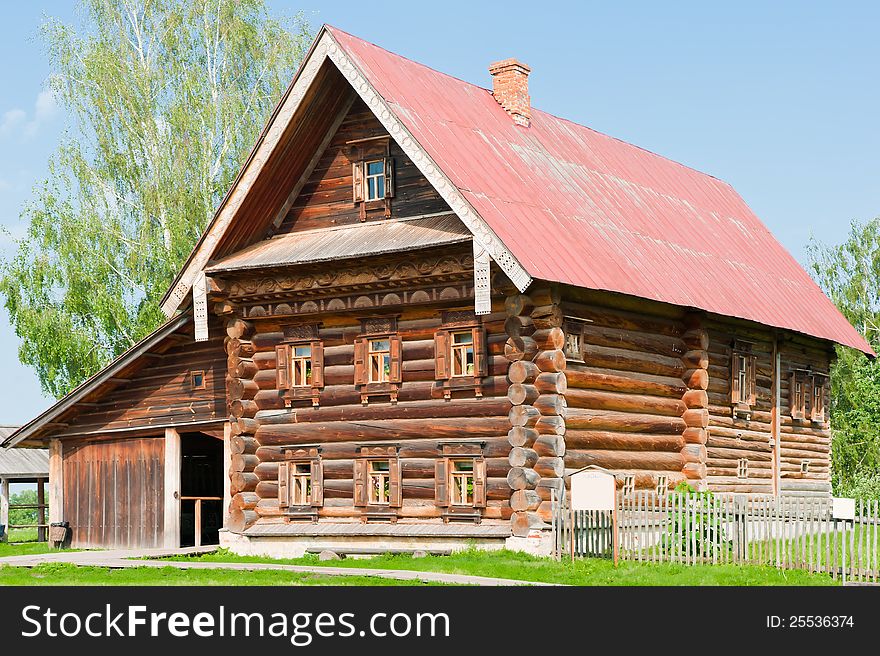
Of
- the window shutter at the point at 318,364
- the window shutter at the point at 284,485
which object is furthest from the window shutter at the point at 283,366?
the window shutter at the point at 284,485

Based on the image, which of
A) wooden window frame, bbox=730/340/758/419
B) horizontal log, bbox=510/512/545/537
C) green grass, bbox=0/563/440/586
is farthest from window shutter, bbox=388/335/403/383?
wooden window frame, bbox=730/340/758/419

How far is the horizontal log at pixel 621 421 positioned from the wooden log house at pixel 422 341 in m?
0.06

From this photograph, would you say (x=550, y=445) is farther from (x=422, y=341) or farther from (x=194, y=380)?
(x=194, y=380)

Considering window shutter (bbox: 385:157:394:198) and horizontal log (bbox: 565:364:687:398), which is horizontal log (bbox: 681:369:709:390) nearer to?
horizontal log (bbox: 565:364:687:398)

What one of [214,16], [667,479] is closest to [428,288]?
[667,479]

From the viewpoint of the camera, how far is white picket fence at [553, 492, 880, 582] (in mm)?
24469

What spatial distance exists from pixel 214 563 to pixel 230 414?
14.5 ft

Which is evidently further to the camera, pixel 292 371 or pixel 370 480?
pixel 292 371

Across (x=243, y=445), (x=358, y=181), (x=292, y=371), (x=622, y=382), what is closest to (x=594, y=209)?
(x=622, y=382)

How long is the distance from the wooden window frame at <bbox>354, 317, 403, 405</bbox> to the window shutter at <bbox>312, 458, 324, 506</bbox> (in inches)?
70.7

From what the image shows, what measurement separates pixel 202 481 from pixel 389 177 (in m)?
13.7

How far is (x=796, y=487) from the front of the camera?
38.4m

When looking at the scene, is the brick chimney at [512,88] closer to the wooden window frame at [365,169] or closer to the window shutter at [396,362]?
the wooden window frame at [365,169]

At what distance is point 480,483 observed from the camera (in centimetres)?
2836
